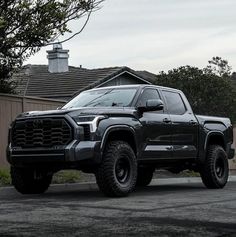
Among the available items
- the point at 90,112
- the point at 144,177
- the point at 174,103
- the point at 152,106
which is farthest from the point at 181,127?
the point at 90,112

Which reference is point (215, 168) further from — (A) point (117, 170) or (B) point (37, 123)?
(B) point (37, 123)

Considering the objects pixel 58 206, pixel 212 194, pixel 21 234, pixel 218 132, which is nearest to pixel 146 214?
pixel 58 206

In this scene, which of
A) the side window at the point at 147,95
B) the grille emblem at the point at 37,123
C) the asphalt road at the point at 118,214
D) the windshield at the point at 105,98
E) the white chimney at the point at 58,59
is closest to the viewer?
the asphalt road at the point at 118,214

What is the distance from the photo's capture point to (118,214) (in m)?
8.07

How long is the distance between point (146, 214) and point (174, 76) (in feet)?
69.4

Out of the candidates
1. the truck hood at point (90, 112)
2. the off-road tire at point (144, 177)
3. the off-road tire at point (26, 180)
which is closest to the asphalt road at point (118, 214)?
the off-road tire at point (26, 180)

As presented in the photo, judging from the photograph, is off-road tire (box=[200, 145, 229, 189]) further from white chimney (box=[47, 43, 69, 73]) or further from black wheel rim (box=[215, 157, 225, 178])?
white chimney (box=[47, 43, 69, 73])

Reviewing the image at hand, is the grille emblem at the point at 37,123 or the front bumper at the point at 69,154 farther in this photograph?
the grille emblem at the point at 37,123

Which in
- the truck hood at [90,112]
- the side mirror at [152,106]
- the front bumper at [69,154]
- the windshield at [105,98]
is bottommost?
the front bumper at [69,154]

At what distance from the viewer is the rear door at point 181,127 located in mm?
11844

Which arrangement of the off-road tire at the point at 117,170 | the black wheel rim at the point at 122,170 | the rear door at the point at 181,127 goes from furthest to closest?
the rear door at the point at 181,127 → the black wheel rim at the point at 122,170 → the off-road tire at the point at 117,170

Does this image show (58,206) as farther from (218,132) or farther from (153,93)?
(218,132)

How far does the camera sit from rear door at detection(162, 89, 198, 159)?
11.8 meters

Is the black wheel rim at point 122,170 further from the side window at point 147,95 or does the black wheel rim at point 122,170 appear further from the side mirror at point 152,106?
the side window at point 147,95
